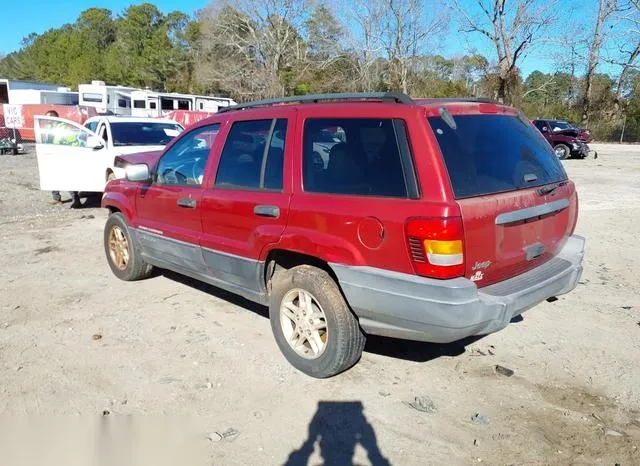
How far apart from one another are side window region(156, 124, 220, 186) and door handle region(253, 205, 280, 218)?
3.00 ft

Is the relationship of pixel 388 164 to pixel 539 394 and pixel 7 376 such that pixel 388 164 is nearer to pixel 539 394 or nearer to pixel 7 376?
pixel 539 394

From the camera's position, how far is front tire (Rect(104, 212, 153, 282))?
5461 mm

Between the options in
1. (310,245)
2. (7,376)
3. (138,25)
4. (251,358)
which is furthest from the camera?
(138,25)

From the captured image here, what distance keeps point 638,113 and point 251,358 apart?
142ft

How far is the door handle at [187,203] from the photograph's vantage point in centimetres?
440

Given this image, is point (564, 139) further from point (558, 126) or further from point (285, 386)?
point (285, 386)

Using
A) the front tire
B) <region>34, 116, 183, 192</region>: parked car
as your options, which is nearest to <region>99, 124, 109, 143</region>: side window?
<region>34, 116, 183, 192</region>: parked car

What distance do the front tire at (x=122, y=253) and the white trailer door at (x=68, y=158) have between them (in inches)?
173

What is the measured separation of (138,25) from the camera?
7419 centimetres

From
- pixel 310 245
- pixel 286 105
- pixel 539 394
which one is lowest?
pixel 539 394

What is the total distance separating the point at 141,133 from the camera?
10930 mm

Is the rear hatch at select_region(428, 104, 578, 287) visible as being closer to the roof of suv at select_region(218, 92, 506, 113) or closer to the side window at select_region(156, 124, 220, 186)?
the roof of suv at select_region(218, 92, 506, 113)

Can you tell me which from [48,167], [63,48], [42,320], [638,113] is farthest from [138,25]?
[42,320]

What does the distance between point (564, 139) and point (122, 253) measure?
22.1 meters
